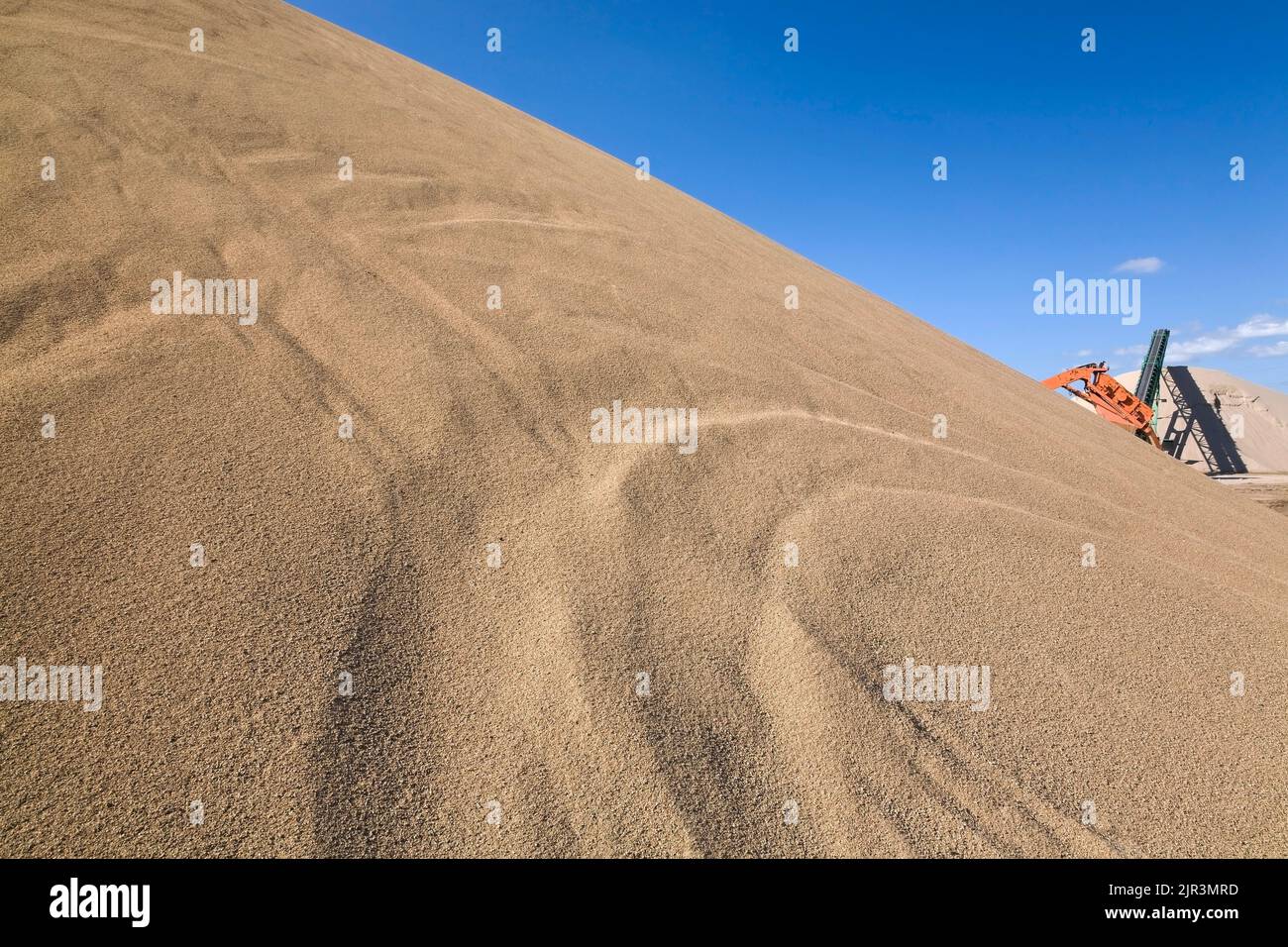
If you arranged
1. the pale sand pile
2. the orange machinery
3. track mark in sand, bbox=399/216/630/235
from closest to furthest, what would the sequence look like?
the pale sand pile
track mark in sand, bbox=399/216/630/235
the orange machinery

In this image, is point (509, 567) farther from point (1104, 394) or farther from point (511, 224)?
point (1104, 394)

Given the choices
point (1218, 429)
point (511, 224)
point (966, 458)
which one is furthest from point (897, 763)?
point (1218, 429)

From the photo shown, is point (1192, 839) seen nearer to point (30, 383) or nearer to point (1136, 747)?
point (1136, 747)

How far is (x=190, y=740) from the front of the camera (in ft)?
4.50

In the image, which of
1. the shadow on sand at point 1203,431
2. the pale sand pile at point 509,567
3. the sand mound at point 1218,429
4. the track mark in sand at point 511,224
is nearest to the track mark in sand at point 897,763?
the pale sand pile at point 509,567

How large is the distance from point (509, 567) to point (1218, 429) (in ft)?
83.3

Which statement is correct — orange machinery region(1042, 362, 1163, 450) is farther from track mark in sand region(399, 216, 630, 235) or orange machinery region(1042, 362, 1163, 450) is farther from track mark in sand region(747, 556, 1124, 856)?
track mark in sand region(747, 556, 1124, 856)

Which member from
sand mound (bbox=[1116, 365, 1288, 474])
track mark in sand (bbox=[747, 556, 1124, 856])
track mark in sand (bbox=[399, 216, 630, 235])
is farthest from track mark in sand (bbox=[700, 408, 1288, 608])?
sand mound (bbox=[1116, 365, 1288, 474])

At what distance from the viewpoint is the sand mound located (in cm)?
1938

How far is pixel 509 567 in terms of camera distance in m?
1.99

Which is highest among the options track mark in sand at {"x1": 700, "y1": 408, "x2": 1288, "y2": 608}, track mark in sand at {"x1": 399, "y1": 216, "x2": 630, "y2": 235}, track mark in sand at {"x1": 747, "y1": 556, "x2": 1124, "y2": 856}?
track mark in sand at {"x1": 399, "y1": 216, "x2": 630, "y2": 235}

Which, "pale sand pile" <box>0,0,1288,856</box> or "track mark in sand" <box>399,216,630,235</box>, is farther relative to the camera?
"track mark in sand" <box>399,216,630,235</box>

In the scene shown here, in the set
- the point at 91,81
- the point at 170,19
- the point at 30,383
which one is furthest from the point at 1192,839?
the point at 170,19

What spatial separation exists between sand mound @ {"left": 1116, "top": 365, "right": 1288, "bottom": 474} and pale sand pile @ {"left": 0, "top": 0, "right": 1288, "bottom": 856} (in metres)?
20.4
